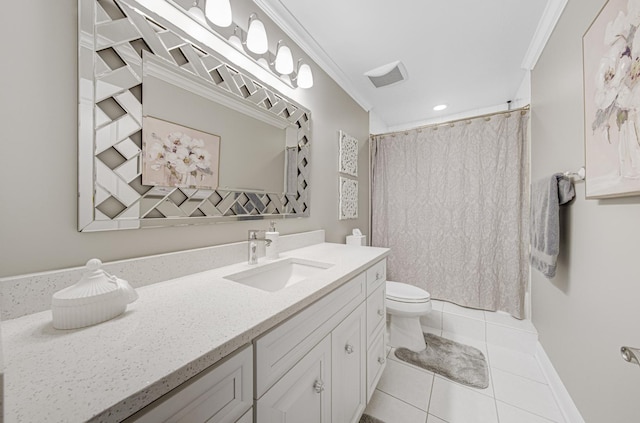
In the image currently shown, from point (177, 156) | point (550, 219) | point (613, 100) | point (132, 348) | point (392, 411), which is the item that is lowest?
point (392, 411)

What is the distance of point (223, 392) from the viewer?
49 centimetres

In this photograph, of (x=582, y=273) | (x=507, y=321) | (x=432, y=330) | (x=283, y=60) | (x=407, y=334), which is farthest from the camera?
(x=432, y=330)

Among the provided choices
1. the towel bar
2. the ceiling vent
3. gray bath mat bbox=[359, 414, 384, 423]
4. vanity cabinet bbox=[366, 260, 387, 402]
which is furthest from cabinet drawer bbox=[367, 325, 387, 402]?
the ceiling vent

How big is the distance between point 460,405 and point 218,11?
232 cm

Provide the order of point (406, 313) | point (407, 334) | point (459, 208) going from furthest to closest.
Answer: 1. point (459, 208)
2. point (407, 334)
3. point (406, 313)

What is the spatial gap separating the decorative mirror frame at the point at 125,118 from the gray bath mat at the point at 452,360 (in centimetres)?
169

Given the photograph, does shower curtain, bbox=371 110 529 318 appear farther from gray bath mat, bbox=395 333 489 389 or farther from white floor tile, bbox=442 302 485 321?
gray bath mat, bbox=395 333 489 389

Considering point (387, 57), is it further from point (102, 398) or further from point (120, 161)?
point (102, 398)

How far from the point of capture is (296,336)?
2.29 feet

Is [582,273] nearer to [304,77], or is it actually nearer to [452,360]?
[452,360]

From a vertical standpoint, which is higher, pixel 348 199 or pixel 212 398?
pixel 348 199

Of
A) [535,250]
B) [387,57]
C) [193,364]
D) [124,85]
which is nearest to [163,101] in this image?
[124,85]

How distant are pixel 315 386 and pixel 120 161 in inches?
38.9

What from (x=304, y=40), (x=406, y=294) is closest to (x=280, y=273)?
(x=406, y=294)
